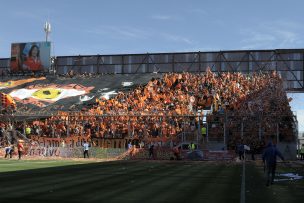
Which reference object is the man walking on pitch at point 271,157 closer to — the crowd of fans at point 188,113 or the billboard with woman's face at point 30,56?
the crowd of fans at point 188,113

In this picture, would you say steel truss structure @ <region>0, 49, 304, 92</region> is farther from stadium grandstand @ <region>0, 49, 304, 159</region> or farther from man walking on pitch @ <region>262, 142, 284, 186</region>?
man walking on pitch @ <region>262, 142, 284, 186</region>

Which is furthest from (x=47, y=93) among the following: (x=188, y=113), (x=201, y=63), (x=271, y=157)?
(x=271, y=157)

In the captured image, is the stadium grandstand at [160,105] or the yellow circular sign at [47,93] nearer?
the stadium grandstand at [160,105]

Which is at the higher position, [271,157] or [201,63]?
[201,63]

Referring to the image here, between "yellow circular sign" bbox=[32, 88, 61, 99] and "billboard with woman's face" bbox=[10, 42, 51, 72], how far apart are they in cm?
817

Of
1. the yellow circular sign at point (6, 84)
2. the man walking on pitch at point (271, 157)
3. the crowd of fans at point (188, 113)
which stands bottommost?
the man walking on pitch at point (271, 157)

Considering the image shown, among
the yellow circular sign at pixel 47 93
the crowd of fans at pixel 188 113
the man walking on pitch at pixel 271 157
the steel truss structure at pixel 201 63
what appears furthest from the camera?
the steel truss structure at pixel 201 63

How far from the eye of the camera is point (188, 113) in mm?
45375

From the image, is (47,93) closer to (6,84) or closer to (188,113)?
(6,84)

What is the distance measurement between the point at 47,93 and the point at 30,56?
12193 millimetres

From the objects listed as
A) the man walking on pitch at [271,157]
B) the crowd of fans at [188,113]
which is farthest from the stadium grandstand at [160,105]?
the man walking on pitch at [271,157]

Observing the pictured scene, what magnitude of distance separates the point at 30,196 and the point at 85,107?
42746mm

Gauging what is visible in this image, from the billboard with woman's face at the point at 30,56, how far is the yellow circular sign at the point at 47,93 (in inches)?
322

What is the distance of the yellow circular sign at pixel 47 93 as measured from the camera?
62281 mm
